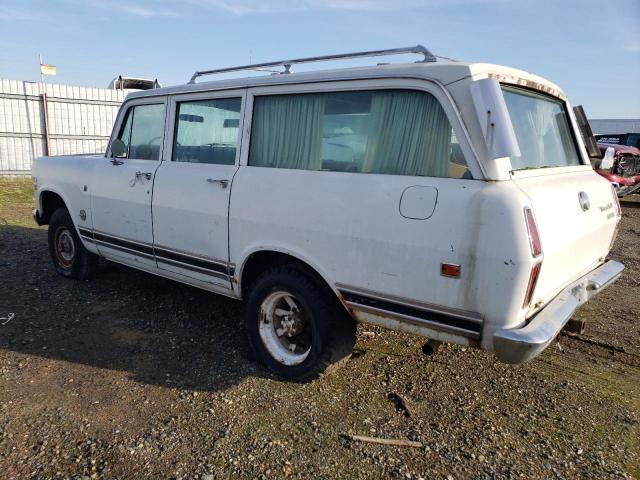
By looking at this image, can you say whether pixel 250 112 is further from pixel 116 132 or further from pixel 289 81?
pixel 116 132

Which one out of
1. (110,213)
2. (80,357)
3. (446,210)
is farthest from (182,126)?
(446,210)

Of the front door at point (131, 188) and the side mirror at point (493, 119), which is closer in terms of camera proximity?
the side mirror at point (493, 119)

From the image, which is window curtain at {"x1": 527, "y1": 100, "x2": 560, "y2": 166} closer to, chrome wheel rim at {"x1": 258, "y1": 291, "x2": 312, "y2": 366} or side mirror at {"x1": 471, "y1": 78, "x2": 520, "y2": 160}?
side mirror at {"x1": 471, "y1": 78, "x2": 520, "y2": 160}

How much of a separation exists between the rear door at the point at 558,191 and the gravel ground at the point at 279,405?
2.86 feet

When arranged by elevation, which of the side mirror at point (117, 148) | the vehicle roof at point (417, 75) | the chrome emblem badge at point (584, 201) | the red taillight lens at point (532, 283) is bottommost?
the red taillight lens at point (532, 283)

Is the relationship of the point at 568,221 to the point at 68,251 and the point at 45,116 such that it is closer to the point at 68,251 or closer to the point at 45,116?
the point at 68,251

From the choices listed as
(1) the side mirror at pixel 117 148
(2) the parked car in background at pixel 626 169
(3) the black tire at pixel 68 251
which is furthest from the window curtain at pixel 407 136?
(2) the parked car in background at pixel 626 169

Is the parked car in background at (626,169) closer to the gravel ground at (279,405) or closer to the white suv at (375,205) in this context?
the gravel ground at (279,405)

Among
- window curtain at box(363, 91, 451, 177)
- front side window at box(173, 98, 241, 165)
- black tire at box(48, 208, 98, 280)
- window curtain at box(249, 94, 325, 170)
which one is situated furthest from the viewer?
black tire at box(48, 208, 98, 280)

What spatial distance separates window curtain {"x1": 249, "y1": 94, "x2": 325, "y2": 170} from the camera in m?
3.35

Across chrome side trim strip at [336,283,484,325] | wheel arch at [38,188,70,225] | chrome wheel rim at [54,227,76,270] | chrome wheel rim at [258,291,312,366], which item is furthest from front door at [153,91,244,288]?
wheel arch at [38,188,70,225]

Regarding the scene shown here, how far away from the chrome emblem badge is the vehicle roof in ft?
2.54

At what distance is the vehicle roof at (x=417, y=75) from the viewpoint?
274cm

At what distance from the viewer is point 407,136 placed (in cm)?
293
